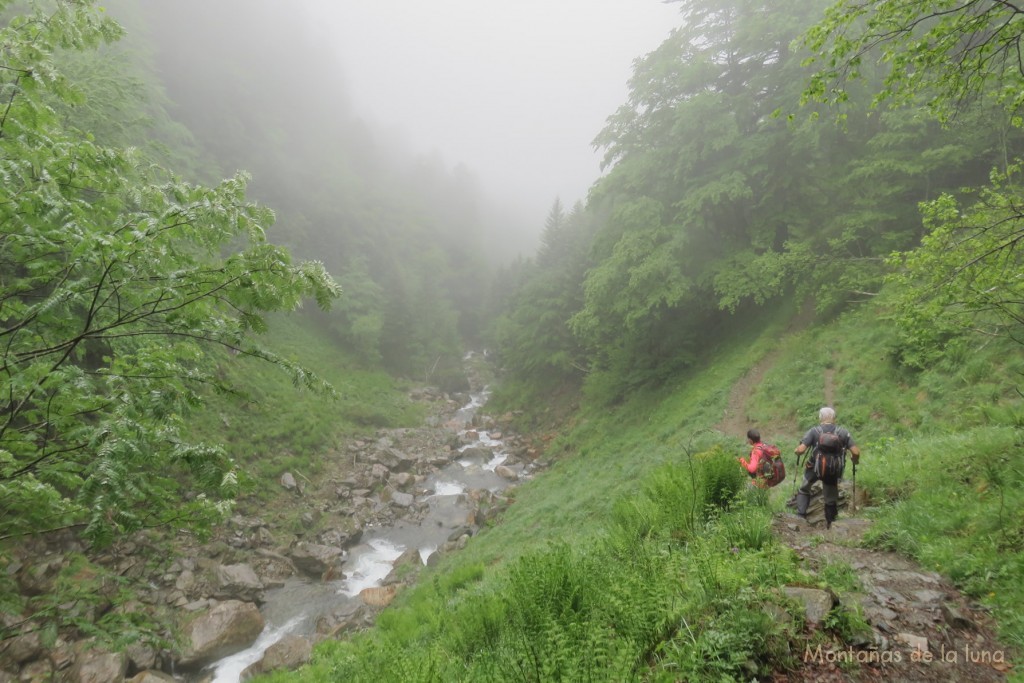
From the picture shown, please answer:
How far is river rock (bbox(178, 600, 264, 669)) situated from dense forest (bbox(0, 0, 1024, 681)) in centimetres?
74

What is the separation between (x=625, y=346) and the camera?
19750 mm

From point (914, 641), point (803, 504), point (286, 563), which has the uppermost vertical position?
point (914, 641)

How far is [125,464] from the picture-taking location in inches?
102

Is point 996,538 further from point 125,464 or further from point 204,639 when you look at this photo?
point 204,639

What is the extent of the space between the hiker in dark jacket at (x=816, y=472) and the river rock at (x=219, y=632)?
11018 millimetres

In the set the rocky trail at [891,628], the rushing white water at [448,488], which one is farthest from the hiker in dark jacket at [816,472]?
the rushing white water at [448,488]

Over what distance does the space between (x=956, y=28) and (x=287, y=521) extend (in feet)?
55.0

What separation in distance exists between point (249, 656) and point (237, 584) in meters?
2.08

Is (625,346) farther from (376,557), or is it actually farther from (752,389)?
(376,557)

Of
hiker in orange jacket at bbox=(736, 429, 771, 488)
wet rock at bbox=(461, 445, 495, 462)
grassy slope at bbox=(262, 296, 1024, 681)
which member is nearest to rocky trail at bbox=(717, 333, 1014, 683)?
grassy slope at bbox=(262, 296, 1024, 681)

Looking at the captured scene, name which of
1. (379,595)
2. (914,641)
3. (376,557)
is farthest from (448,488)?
(914,641)

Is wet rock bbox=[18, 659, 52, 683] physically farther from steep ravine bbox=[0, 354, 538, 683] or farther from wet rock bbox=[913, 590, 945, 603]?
wet rock bbox=[913, 590, 945, 603]

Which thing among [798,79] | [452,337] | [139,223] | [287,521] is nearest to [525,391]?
[452,337]

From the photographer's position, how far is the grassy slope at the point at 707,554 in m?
3.21
